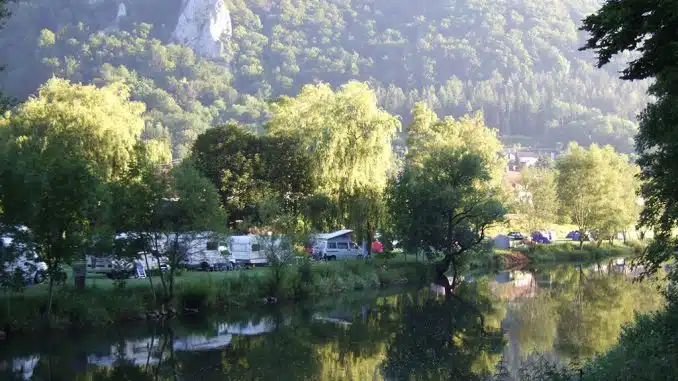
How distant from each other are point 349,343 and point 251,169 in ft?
106

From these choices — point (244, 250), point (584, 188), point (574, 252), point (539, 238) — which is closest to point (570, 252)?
point (574, 252)

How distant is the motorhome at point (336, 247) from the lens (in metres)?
53.8

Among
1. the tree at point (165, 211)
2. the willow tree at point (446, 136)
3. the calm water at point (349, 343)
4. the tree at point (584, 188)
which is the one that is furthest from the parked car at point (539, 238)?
the tree at point (165, 211)

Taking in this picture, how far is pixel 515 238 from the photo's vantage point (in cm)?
8138

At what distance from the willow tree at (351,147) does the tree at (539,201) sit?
3004 centimetres

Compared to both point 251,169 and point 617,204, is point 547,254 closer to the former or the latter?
point 617,204

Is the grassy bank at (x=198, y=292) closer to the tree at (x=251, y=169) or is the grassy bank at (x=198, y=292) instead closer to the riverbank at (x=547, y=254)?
the tree at (x=251, y=169)

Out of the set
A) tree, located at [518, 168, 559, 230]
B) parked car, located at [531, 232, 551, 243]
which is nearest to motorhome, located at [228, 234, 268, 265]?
tree, located at [518, 168, 559, 230]

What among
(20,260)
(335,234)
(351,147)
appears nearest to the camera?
(20,260)

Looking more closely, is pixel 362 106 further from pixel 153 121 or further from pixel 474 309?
pixel 153 121

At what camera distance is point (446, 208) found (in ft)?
158

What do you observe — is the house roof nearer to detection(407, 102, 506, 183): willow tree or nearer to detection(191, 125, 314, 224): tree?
detection(191, 125, 314, 224): tree

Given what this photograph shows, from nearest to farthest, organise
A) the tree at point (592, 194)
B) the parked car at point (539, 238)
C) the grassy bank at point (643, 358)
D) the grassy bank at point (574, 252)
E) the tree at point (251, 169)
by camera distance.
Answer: the grassy bank at point (643, 358) < the tree at point (251, 169) < the grassy bank at point (574, 252) < the tree at point (592, 194) < the parked car at point (539, 238)

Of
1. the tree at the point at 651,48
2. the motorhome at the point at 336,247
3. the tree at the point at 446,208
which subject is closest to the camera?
the tree at the point at 651,48
